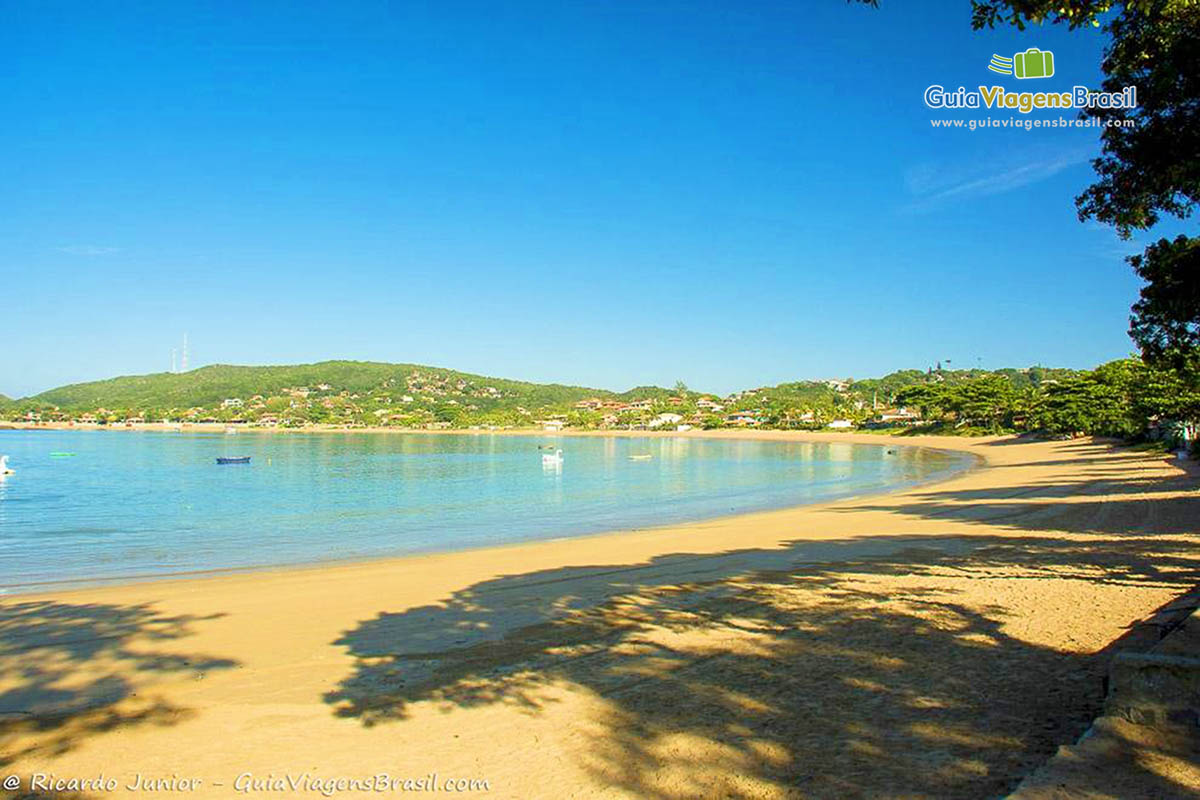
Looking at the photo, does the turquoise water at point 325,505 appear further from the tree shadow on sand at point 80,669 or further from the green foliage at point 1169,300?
the green foliage at point 1169,300

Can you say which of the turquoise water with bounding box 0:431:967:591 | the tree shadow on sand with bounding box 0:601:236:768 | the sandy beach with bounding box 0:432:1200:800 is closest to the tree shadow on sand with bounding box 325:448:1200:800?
the sandy beach with bounding box 0:432:1200:800

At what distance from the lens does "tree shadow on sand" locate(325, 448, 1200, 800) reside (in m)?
4.59

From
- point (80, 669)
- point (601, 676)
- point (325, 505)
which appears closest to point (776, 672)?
point (601, 676)

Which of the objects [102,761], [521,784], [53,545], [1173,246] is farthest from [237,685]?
[53,545]

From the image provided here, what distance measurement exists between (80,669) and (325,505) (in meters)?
25.1

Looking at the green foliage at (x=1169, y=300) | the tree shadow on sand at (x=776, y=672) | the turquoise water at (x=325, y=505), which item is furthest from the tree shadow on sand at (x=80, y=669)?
the green foliage at (x=1169, y=300)

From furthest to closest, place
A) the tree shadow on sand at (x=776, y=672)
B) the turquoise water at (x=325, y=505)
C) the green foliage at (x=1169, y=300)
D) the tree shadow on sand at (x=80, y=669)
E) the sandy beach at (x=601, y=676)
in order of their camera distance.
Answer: the turquoise water at (x=325, y=505), the green foliage at (x=1169, y=300), the tree shadow on sand at (x=80, y=669), the sandy beach at (x=601, y=676), the tree shadow on sand at (x=776, y=672)

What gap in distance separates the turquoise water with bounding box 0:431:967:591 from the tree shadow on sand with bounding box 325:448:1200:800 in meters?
11.1

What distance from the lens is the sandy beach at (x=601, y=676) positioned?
4.75 meters

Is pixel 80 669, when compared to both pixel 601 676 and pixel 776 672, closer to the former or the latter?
pixel 601 676

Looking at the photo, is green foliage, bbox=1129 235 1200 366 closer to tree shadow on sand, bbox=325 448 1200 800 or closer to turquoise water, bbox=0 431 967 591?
tree shadow on sand, bbox=325 448 1200 800

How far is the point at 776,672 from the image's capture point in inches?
254

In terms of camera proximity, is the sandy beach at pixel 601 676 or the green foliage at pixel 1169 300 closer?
the sandy beach at pixel 601 676

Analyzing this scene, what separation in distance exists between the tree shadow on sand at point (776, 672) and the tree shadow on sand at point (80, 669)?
1706 mm
